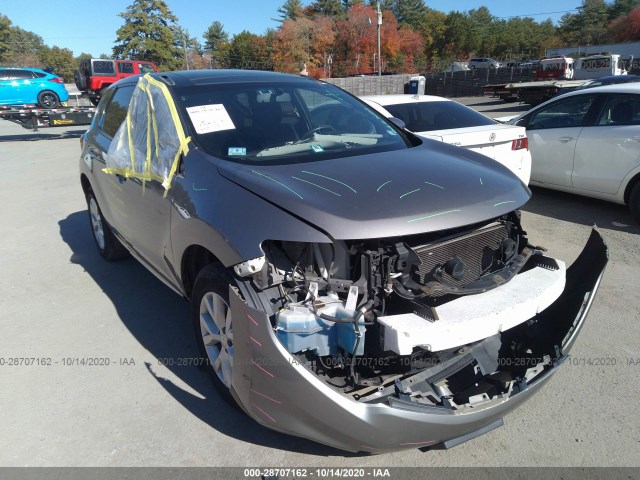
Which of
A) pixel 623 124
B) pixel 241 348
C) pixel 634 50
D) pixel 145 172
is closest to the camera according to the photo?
pixel 241 348

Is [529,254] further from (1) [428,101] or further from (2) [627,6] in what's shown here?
(2) [627,6]

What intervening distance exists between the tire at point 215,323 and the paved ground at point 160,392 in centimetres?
27

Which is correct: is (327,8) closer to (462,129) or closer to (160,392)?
(462,129)

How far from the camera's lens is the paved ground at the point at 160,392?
2602 mm

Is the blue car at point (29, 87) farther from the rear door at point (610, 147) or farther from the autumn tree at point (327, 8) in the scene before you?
the autumn tree at point (327, 8)

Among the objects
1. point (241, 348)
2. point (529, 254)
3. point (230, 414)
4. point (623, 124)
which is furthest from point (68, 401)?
point (623, 124)

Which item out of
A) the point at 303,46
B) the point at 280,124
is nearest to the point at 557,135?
the point at 280,124

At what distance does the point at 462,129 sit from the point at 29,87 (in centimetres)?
1983

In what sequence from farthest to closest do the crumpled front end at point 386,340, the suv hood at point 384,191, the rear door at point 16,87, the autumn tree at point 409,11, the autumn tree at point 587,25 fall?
the autumn tree at point 587,25
the autumn tree at point 409,11
the rear door at point 16,87
the suv hood at point 384,191
the crumpled front end at point 386,340

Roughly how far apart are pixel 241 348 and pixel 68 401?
60.3 inches

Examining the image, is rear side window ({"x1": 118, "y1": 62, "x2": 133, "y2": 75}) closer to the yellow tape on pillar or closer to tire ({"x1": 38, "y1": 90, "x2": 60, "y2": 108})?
tire ({"x1": 38, "y1": 90, "x2": 60, "y2": 108})

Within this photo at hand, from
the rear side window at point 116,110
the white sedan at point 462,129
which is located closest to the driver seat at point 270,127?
the rear side window at point 116,110

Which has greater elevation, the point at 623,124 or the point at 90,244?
the point at 623,124

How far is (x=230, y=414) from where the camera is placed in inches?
114
